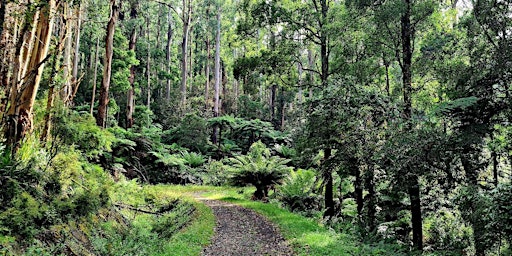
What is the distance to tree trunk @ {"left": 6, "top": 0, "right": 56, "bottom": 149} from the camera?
7.09 m

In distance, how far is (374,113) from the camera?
9.08 metres

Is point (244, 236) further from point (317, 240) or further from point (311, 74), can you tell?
point (311, 74)

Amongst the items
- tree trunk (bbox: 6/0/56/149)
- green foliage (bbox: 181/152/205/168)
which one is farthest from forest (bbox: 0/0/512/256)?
green foliage (bbox: 181/152/205/168)

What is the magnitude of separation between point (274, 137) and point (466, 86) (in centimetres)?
2025

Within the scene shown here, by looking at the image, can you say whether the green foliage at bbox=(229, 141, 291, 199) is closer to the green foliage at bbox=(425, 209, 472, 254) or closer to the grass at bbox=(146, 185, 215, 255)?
the grass at bbox=(146, 185, 215, 255)

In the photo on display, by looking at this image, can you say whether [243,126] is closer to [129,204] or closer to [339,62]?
[339,62]

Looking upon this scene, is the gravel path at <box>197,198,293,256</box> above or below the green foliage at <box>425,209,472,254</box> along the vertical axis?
above

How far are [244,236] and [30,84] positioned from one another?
213 inches

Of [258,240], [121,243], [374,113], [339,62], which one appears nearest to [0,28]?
[121,243]

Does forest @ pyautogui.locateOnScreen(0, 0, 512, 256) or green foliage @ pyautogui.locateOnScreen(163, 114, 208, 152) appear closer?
forest @ pyautogui.locateOnScreen(0, 0, 512, 256)

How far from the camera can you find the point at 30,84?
751 centimetres

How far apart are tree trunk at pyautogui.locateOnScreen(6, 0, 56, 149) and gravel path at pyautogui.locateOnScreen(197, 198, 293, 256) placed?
406 cm

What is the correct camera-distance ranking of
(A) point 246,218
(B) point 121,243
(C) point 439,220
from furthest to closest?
(C) point 439,220
(A) point 246,218
(B) point 121,243

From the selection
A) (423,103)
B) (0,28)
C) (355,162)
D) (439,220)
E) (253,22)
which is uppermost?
(253,22)
